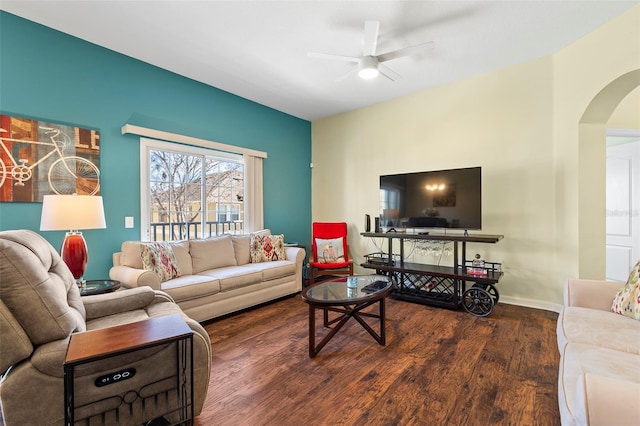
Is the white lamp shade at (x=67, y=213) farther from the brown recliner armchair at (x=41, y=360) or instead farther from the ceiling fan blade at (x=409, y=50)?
the ceiling fan blade at (x=409, y=50)

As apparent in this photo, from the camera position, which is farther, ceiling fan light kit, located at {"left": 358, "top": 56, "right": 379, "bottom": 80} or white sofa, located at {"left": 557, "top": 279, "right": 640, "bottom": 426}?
ceiling fan light kit, located at {"left": 358, "top": 56, "right": 379, "bottom": 80}

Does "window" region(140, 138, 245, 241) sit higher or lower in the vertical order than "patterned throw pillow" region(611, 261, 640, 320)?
higher

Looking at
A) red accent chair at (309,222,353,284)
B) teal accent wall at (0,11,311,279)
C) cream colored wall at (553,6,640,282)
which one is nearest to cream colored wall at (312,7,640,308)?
cream colored wall at (553,6,640,282)

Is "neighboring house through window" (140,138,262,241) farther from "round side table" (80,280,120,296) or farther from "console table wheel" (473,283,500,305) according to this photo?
"console table wheel" (473,283,500,305)

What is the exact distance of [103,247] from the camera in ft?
9.75

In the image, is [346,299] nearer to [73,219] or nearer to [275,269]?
[275,269]

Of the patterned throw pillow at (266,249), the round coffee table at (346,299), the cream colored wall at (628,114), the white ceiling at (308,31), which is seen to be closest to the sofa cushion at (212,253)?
the patterned throw pillow at (266,249)

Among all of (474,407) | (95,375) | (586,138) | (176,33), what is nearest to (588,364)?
(474,407)

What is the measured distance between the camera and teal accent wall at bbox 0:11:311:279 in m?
2.54

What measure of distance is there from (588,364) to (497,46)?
9.85ft

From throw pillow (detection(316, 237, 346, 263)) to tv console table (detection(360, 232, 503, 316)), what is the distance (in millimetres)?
547

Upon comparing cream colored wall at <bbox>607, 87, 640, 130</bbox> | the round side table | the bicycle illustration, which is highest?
cream colored wall at <bbox>607, 87, 640, 130</bbox>

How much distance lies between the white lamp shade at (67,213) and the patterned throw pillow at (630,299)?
387 cm

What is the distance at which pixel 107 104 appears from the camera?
9.94 ft
